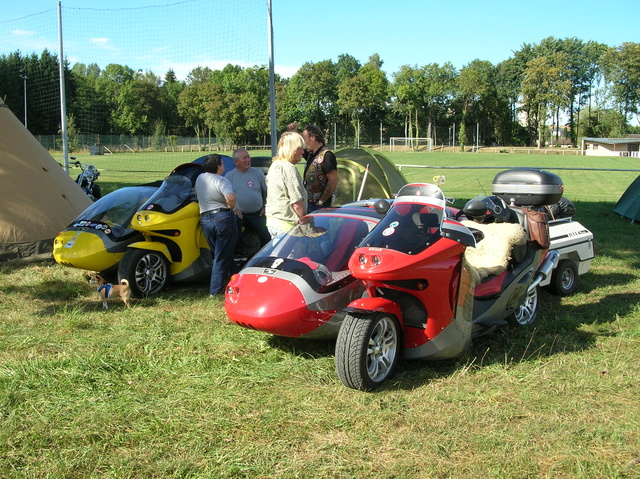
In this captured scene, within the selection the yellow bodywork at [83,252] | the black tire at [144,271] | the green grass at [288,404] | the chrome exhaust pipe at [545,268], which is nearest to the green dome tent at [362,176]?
the black tire at [144,271]

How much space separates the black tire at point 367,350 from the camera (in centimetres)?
413

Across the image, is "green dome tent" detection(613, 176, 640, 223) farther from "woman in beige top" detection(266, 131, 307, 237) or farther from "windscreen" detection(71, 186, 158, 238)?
"windscreen" detection(71, 186, 158, 238)

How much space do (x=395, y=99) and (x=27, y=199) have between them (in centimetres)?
8335

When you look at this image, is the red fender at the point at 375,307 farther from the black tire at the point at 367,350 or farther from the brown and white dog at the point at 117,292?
the brown and white dog at the point at 117,292

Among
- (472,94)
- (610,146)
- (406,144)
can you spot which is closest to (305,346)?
(406,144)

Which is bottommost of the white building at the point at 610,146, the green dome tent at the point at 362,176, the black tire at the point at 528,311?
the black tire at the point at 528,311

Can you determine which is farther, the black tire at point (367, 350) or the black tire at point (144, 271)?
the black tire at point (144, 271)

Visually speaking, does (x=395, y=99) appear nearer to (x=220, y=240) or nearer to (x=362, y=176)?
(x=362, y=176)

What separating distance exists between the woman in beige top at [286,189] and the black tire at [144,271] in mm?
1651

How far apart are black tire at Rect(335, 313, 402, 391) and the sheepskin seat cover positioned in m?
1.46

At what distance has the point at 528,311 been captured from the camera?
20.2ft

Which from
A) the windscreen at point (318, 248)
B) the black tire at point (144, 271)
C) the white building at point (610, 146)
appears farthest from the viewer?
the white building at point (610, 146)

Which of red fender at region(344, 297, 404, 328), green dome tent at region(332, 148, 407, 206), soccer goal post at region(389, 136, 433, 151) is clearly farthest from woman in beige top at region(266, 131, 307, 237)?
soccer goal post at region(389, 136, 433, 151)

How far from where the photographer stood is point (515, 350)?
525 centimetres
